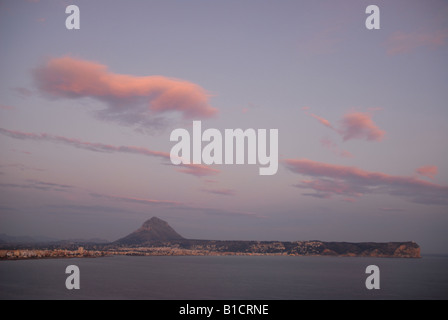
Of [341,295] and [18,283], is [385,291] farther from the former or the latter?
[18,283]

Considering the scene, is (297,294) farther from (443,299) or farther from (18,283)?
(18,283)

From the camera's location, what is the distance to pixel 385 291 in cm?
9225

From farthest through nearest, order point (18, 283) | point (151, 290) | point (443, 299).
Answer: point (18, 283)
point (151, 290)
point (443, 299)

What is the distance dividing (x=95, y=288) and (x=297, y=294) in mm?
44670
